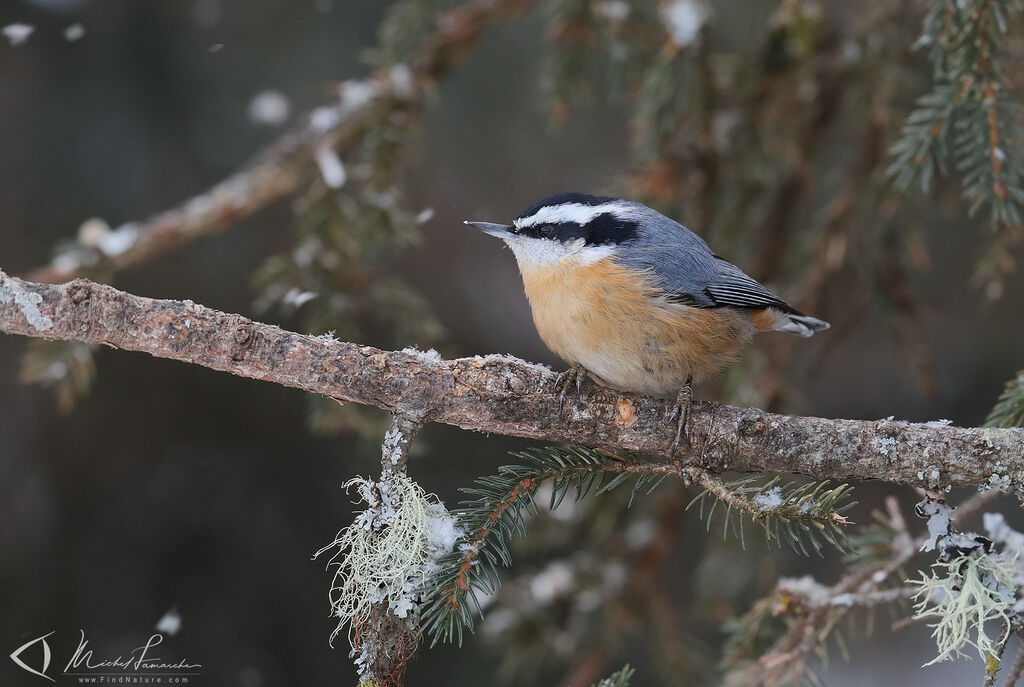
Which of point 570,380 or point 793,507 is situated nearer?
point 793,507

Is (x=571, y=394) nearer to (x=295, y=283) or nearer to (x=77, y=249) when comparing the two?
(x=295, y=283)

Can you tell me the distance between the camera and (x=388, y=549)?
164 centimetres

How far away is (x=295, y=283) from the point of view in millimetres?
2959

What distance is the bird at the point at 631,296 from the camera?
246 cm

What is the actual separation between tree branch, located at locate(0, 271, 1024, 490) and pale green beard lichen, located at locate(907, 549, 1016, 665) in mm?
159

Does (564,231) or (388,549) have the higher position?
(564,231)

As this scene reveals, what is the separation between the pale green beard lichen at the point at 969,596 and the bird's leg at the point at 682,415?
54 centimetres

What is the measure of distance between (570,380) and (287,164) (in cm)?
141

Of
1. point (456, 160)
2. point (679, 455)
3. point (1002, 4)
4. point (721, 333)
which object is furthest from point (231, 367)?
point (456, 160)

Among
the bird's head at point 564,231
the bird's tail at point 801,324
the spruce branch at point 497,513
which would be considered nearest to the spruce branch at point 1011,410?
the spruce branch at point 497,513

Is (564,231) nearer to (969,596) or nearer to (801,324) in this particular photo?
(801,324)

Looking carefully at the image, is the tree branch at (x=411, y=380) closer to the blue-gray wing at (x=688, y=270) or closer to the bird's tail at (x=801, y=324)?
the blue-gray wing at (x=688, y=270)

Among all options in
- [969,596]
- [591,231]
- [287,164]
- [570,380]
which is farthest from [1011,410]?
[287,164]

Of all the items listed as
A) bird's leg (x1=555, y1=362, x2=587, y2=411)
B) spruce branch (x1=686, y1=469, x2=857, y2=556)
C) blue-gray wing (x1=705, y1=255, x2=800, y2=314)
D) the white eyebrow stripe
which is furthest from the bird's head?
spruce branch (x1=686, y1=469, x2=857, y2=556)
